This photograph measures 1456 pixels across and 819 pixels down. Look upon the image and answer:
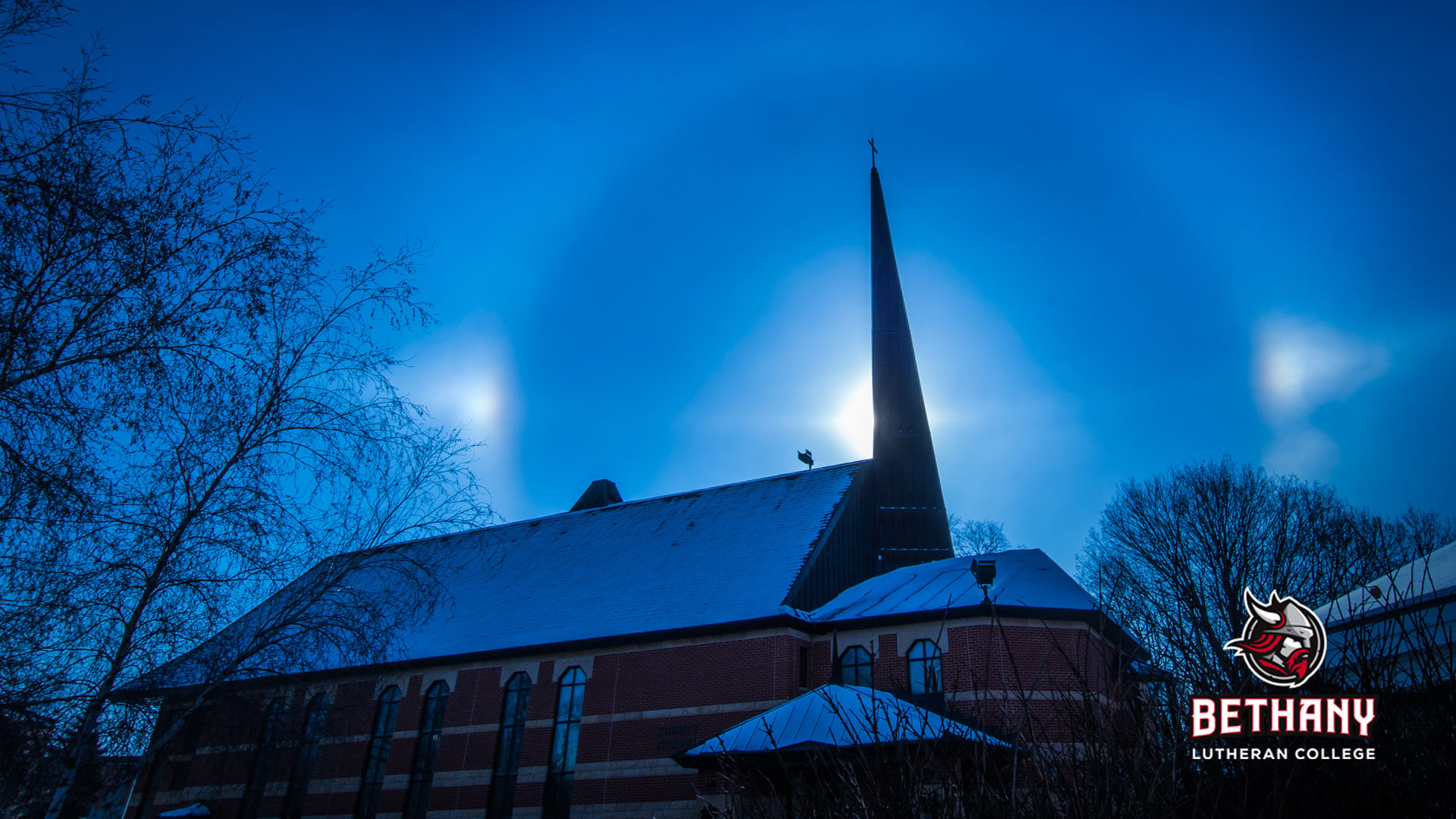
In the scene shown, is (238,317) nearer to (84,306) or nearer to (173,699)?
(84,306)

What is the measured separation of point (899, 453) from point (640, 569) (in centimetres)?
864

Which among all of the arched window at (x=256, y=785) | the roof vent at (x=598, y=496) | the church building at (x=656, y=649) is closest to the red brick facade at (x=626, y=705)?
the church building at (x=656, y=649)

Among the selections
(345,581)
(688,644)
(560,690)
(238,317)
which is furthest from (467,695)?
(238,317)

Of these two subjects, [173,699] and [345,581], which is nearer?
[173,699]

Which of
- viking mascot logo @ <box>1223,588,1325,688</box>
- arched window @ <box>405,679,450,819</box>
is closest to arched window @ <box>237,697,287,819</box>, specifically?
arched window @ <box>405,679,450,819</box>

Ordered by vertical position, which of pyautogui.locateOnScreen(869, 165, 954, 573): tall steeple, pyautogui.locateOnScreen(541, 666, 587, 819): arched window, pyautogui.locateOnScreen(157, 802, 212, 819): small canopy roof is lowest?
pyautogui.locateOnScreen(157, 802, 212, 819): small canopy roof

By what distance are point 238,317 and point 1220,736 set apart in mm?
8745

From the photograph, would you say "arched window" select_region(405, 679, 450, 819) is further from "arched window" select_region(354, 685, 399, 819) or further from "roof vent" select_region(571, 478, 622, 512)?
"roof vent" select_region(571, 478, 622, 512)

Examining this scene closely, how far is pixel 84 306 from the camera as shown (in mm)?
6527

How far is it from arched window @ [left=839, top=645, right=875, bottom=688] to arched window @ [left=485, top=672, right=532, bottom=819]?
8.29m

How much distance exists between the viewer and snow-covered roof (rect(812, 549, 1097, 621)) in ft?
56.3

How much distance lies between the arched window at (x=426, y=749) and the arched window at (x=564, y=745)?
12.3 feet

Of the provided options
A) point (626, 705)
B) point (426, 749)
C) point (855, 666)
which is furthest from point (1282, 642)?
point (426, 749)

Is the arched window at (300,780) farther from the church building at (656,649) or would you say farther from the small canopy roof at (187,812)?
the small canopy roof at (187,812)
